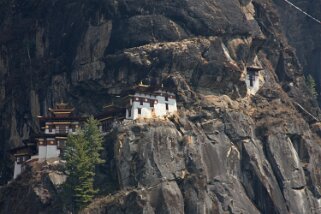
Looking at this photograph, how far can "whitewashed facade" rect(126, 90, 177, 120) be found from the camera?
328ft

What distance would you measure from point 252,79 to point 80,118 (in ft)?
77.0

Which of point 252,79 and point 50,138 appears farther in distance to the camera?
point 252,79

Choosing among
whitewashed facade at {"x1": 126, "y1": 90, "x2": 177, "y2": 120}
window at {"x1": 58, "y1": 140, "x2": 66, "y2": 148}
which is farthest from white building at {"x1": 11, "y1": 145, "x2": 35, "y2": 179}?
whitewashed facade at {"x1": 126, "y1": 90, "x2": 177, "y2": 120}

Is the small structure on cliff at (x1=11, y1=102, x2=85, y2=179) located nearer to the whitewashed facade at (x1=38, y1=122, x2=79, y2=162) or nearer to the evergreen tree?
the whitewashed facade at (x1=38, y1=122, x2=79, y2=162)

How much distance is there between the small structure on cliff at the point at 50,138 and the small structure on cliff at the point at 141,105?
3661mm

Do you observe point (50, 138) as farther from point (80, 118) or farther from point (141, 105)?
point (141, 105)

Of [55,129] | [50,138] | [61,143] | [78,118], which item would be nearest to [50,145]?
[50,138]

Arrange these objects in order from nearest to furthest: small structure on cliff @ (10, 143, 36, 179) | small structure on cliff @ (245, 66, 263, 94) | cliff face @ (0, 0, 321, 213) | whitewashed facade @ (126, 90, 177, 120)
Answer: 1. cliff face @ (0, 0, 321, 213)
2. whitewashed facade @ (126, 90, 177, 120)
3. small structure on cliff @ (10, 143, 36, 179)
4. small structure on cliff @ (245, 66, 263, 94)

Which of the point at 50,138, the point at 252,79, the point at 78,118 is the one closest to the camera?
the point at 50,138

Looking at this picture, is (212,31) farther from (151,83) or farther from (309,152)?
(309,152)

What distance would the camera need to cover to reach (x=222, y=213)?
9556 cm

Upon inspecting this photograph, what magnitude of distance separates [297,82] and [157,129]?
29.9m

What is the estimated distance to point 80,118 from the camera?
103 metres

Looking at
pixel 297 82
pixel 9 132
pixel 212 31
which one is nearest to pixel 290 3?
pixel 297 82
